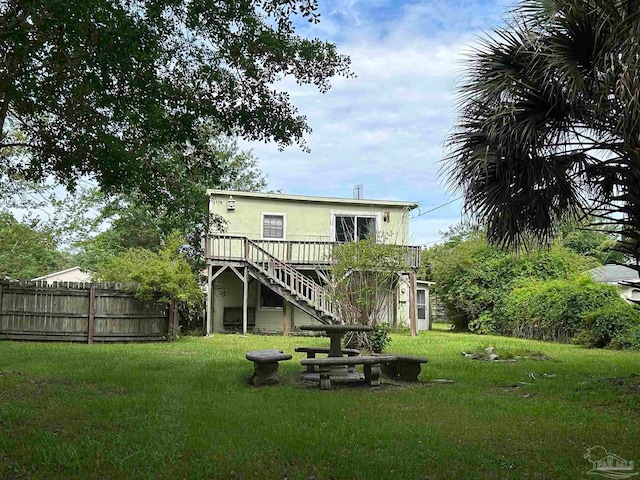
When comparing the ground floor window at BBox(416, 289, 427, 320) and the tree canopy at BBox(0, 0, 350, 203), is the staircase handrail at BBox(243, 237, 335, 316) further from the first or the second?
the tree canopy at BBox(0, 0, 350, 203)

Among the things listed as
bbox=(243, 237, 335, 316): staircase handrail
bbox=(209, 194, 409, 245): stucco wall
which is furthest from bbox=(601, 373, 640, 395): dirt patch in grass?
bbox=(209, 194, 409, 245): stucco wall

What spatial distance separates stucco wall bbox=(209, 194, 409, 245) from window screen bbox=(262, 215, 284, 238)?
0.53ft

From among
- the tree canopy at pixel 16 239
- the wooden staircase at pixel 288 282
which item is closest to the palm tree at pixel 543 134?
the wooden staircase at pixel 288 282

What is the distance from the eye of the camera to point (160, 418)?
592 cm

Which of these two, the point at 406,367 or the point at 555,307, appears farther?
the point at 555,307

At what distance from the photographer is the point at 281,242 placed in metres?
20.2

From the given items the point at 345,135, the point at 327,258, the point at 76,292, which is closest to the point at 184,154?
the point at 76,292

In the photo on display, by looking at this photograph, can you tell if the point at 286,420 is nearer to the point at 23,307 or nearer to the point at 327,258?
the point at 23,307

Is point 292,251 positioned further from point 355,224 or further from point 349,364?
point 349,364

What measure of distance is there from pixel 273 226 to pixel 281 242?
146 cm

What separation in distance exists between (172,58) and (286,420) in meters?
4.90

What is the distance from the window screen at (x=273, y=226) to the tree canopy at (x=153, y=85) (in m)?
12.5

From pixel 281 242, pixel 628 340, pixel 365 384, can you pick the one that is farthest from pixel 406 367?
pixel 281 242

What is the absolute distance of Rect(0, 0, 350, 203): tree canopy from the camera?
222 inches
